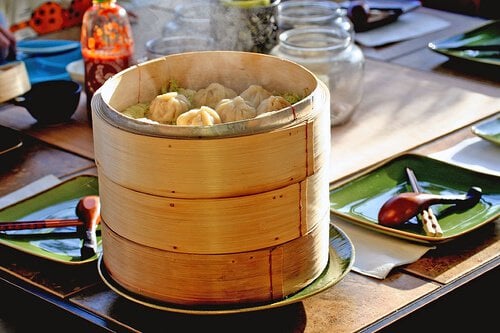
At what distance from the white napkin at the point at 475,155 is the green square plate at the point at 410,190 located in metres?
0.08

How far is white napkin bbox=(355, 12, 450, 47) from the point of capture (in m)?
2.88

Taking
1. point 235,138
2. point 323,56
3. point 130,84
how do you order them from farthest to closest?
point 323,56, point 130,84, point 235,138

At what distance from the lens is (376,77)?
2570 mm

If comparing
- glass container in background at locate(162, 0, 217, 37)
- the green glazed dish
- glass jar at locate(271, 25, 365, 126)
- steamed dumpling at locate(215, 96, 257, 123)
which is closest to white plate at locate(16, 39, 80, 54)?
glass container in background at locate(162, 0, 217, 37)

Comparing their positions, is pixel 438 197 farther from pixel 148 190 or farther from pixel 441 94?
pixel 441 94

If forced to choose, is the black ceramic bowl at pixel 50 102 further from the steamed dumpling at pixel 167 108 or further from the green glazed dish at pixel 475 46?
the green glazed dish at pixel 475 46

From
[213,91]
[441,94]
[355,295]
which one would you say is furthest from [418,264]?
[441,94]

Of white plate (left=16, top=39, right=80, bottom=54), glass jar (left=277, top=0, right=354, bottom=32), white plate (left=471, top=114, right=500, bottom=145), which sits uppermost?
glass jar (left=277, top=0, right=354, bottom=32)

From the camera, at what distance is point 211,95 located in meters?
1.47

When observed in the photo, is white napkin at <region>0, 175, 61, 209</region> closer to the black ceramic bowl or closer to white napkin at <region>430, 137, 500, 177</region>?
the black ceramic bowl

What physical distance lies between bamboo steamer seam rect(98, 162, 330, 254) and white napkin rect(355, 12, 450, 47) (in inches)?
66.3

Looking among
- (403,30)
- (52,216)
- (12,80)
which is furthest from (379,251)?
(403,30)

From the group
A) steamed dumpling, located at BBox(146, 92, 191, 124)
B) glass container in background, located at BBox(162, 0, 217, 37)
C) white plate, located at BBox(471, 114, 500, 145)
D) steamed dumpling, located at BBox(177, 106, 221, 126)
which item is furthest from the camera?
glass container in background, located at BBox(162, 0, 217, 37)

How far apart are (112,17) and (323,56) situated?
0.57m
